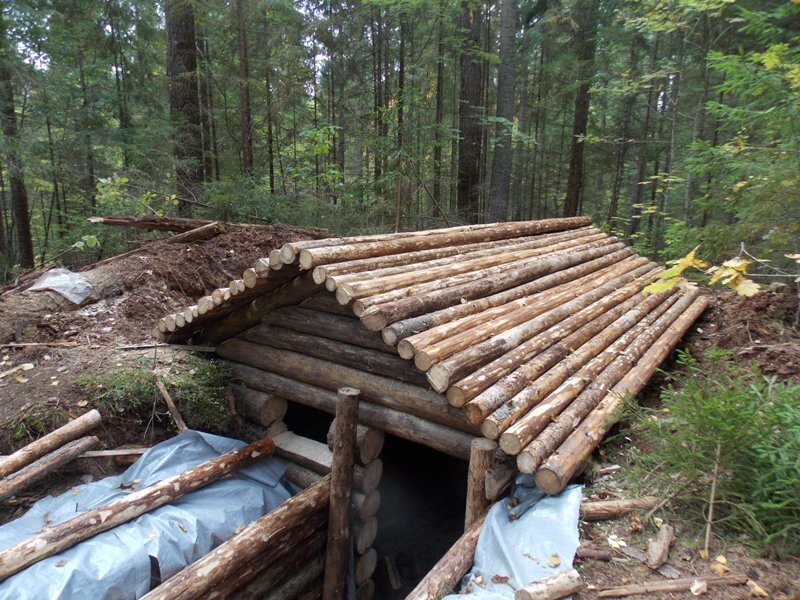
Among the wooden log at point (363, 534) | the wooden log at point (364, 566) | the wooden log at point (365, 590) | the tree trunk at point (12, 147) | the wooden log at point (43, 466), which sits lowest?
the wooden log at point (365, 590)

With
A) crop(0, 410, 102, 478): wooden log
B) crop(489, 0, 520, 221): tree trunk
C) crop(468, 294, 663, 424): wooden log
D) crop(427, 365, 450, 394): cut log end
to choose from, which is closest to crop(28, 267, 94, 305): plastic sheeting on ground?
crop(0, 410, 102, 478): wooden log

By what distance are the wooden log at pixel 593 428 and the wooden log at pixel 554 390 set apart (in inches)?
7.4

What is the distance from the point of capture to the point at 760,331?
520 cm

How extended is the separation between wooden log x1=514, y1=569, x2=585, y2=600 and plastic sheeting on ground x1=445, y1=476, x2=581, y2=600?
0.37 ft

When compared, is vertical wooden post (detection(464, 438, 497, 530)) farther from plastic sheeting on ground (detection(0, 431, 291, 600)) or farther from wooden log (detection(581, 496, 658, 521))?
plastic sheeting on ground (detection(0, 431, 291, 600))

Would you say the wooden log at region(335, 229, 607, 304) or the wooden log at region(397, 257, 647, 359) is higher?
the wooden log at region(335, 229, 607, 304)

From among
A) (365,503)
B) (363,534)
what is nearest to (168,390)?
(365,503)

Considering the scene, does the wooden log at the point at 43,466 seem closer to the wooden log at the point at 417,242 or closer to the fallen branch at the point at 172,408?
the fallen branch at the point at 172,408

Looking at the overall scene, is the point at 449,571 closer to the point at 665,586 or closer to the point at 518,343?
the point at 665,586

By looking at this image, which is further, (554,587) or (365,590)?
(365,590)

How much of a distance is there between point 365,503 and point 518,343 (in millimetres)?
2162

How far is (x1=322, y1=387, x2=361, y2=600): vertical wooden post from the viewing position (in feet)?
12.9

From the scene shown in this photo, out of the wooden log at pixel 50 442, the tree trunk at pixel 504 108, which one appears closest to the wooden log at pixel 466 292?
the wooden log at pixel 50 442

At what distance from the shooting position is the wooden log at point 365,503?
4508mm
